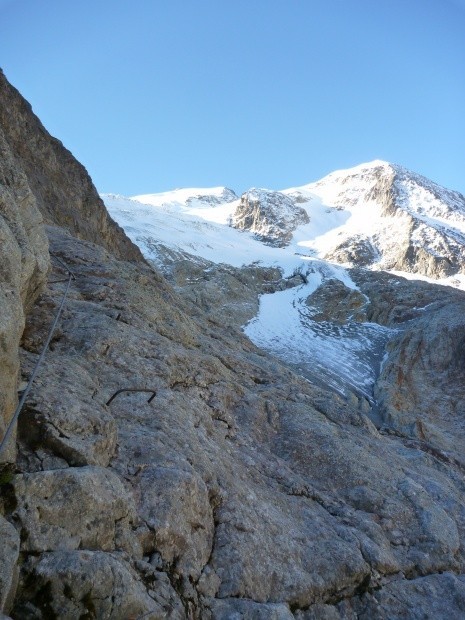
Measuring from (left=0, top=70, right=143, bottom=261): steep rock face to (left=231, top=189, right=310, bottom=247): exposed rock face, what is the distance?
112 meters

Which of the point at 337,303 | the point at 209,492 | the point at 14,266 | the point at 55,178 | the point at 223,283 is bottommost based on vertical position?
the point at 209,492

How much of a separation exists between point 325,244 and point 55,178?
111056 mm

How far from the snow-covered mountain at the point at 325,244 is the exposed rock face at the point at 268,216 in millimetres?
375

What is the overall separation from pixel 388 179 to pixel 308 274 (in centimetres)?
10166

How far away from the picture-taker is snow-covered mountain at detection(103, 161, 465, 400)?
166 ft

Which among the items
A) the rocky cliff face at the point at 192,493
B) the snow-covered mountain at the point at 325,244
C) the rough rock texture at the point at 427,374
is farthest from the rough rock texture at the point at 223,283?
the rocky cliff face at the point at 192,493

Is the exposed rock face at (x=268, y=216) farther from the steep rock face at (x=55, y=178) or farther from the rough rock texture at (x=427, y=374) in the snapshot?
the steep rock face at (x=55, y=178)

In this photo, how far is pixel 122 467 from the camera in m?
6.42

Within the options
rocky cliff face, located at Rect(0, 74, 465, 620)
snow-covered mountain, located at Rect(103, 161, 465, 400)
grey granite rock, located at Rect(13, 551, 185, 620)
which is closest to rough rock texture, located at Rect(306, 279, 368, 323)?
snow-covered mountain, located at Rect(103, 161, 465, 400)

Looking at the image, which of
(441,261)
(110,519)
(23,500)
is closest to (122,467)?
(110,519)

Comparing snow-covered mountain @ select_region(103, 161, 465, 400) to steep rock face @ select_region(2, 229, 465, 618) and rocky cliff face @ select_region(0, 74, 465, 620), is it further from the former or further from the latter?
rocky cliff face @ select_region(0, 74, 465, 620)

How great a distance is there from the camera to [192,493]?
651 centimetres

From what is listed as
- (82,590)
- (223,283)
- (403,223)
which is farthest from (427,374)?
(403,223)

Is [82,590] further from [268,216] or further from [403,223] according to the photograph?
[268,216]
